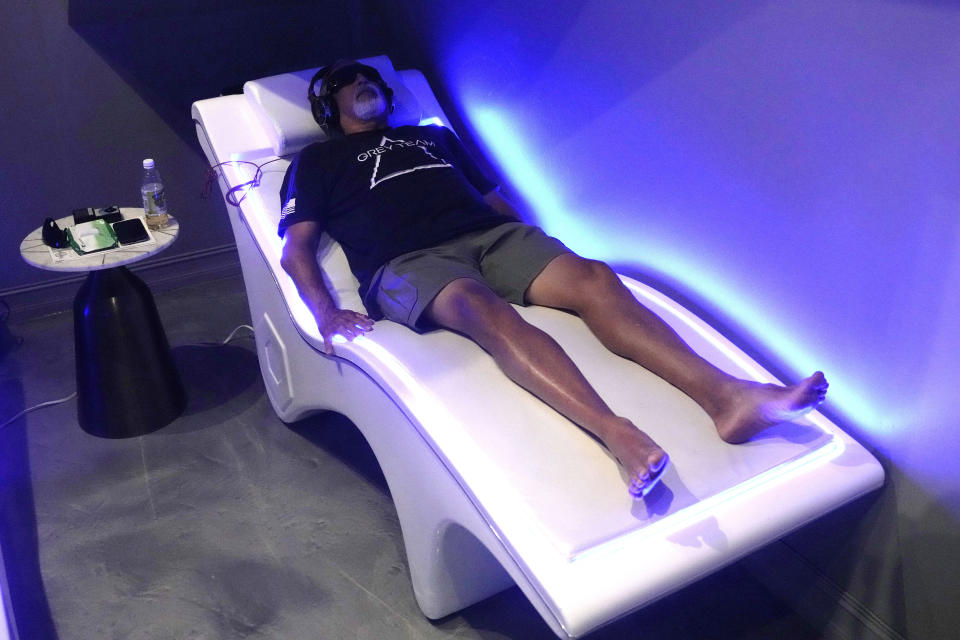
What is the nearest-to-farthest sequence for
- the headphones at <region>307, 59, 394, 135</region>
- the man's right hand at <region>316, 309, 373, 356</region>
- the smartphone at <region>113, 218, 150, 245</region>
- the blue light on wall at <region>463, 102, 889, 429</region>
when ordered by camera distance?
the blue light on wall at <region>463, 102, 889, 429</region> < the man's right hand at <region>316, 309, 373, 356</region> < the smartphone at <region>113, 218, 150, 245</region> < the headphones at <region>307, 59, 394, 135</region>

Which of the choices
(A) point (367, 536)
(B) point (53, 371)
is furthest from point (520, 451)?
(B) point (53, 371)

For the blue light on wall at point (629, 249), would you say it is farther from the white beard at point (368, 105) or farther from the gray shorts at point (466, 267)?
the white beard at point (368, 105)

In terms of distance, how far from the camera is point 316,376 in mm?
2025

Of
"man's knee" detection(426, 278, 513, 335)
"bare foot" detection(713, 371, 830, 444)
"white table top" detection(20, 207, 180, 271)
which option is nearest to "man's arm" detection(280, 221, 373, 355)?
"man's knee" detection(426, 278, 513, 335)

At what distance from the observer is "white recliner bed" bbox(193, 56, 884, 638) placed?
4.41 ft

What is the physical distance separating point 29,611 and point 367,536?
73 cm

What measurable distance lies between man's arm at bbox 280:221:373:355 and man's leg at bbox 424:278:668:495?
0.57 ft

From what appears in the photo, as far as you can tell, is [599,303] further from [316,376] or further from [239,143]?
[239,143]

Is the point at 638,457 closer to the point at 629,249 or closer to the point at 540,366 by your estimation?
the point at 540,366

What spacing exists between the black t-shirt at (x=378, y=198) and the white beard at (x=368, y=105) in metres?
0.05

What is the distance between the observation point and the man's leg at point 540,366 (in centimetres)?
139

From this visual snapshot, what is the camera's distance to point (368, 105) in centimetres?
221

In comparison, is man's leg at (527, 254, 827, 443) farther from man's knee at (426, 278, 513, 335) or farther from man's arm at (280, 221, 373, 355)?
man's arm at (280, 221, 373, 355)

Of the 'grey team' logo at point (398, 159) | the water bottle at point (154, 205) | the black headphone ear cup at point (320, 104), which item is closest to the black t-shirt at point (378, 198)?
the 'grey team' logo at point (398, 159)
